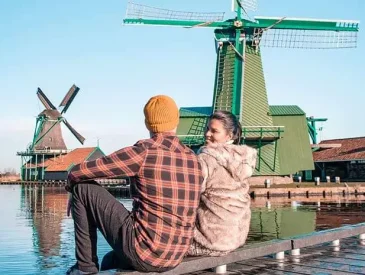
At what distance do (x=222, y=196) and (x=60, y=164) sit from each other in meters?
60.7

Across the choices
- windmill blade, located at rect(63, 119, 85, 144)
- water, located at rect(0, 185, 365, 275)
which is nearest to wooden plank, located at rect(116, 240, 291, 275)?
water, located at rect(0, 185, 365, 275)

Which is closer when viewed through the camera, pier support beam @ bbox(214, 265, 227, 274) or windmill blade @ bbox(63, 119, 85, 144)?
pier support beam @ bbox(214, 265, 227, 274)

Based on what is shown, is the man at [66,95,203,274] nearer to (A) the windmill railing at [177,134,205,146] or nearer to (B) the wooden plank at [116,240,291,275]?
(B) the wooden plank at [116,240,291,275]

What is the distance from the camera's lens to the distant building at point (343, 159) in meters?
39.5

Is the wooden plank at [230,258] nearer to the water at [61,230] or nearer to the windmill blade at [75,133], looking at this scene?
the water at [61,230]

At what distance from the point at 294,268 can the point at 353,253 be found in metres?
0.89

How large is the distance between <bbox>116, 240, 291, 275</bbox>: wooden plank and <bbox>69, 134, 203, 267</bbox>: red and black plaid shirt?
0.19 meters

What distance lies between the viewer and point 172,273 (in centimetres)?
307

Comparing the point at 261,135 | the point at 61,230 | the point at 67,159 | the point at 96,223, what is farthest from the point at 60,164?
the point at 96,223

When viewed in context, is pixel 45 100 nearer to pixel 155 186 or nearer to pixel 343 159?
pixel 343 159

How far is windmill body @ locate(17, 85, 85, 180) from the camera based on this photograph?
6300cm

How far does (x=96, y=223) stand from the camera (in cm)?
285

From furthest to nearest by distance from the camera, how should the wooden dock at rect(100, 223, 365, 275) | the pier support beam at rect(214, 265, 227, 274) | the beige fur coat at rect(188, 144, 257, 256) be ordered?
the pier support beam at rect(214, 265, 227, 274) → the wooden dock at rect(100, 223, 365, 275) → the beige fur coat at rect(188, 144, 257, 256)

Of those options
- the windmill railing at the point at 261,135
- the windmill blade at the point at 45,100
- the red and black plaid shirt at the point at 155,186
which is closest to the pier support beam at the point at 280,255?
the red and black plaid shirt at the point at 155,186
